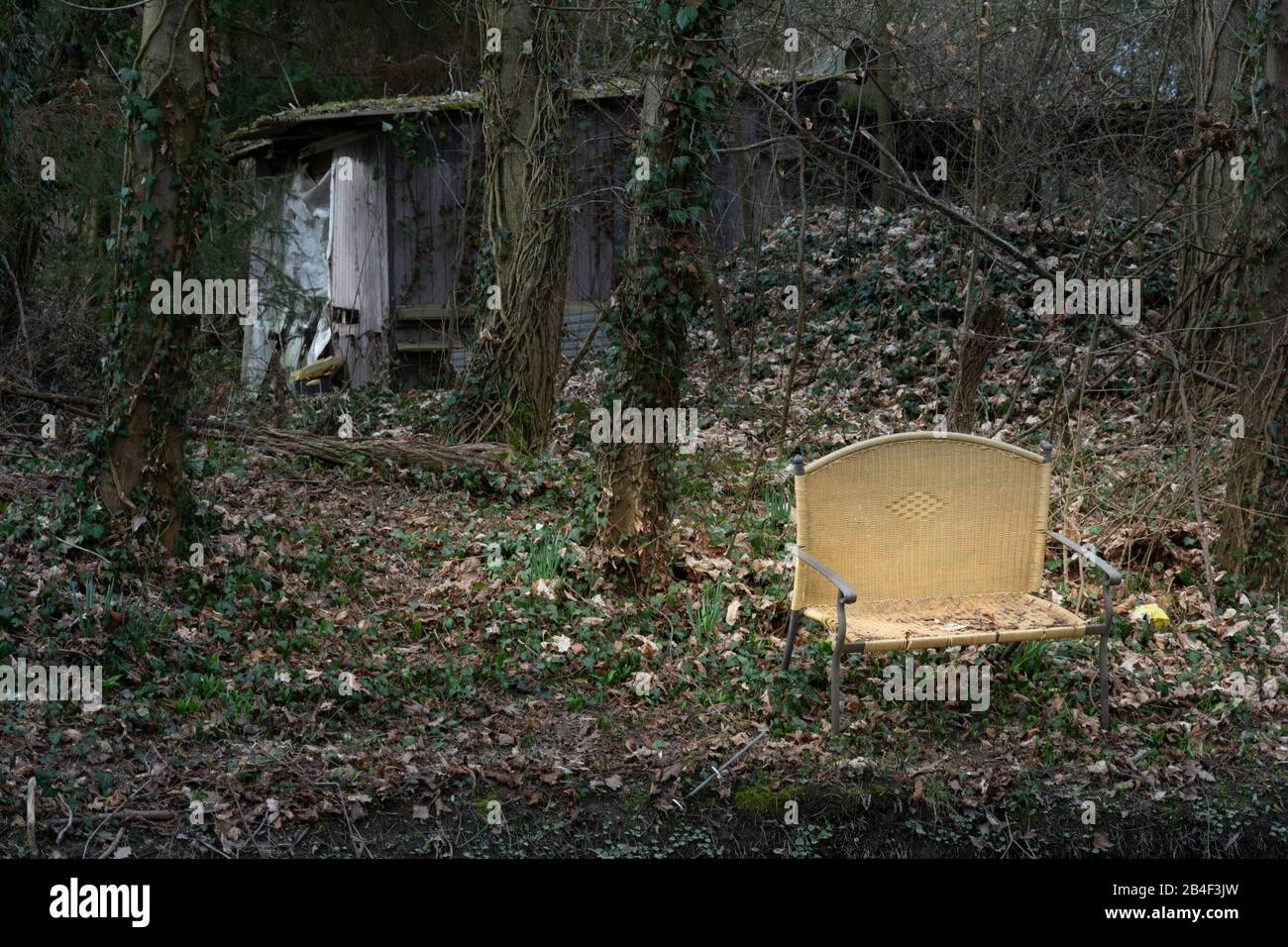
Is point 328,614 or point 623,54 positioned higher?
point 623,54

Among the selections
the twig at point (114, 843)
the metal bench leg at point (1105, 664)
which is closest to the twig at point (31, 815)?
the twig at point (114, 843)

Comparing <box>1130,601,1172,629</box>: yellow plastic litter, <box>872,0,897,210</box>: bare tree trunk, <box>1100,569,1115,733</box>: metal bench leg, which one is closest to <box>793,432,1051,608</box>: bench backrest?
<box>1100,569,1115,733</box>: metal bench leg

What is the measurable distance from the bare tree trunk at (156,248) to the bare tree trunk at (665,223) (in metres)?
2.26

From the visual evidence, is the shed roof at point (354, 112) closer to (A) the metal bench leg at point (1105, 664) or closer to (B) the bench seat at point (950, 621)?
(B) the bench seat at point (950, 621)

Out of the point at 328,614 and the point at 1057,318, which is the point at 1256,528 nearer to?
the point at 1057,318

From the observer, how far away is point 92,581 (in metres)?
5.68

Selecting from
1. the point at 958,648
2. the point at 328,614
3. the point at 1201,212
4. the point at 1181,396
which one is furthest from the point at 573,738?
the point at 1201,212

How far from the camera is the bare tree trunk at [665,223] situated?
243 inches

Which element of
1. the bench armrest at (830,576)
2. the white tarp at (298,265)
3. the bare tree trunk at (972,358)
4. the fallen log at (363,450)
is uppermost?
the white tarp at (298,265)

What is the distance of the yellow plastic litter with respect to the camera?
21.4 feet

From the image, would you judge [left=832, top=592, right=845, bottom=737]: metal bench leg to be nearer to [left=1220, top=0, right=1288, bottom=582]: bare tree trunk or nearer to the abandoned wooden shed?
[left=1220, top=0, right=1288, bottom=582]: bare tree trunk

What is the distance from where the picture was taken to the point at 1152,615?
6559mm

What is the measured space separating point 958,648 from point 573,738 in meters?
2.22

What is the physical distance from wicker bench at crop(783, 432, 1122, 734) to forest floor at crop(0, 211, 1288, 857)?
16.1 inches
